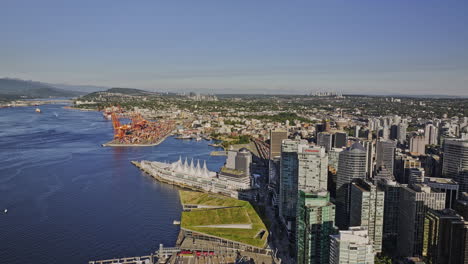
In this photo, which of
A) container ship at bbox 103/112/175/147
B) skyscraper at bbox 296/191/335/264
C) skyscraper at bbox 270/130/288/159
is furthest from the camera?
container ship at bbox 103/112/175/147

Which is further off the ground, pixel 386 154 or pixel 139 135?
pixel 386 154

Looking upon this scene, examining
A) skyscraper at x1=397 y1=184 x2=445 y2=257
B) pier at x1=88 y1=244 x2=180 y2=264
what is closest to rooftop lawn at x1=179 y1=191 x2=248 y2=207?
pier at x1=88 y1=244 x2=180 y2=264

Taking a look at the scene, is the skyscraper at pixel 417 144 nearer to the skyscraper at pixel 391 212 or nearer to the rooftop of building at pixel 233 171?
the rooftop of building at pixel 233 171

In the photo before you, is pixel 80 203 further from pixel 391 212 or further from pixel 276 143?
pixel 391 212

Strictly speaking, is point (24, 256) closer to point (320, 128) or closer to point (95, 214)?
point (95, 214)

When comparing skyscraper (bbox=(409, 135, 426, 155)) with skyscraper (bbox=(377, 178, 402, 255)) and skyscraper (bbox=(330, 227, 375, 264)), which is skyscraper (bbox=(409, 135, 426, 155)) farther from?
skyscraper (bbox=(330, 227, 375, 264))

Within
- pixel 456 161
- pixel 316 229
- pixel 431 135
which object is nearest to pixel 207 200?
pixel 316 229
